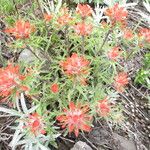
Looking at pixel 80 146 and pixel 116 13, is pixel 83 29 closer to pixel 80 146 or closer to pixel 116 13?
pixel 116 13

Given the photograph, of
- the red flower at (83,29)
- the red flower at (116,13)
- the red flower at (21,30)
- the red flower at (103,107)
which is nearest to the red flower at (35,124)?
the red flower at (103,107)

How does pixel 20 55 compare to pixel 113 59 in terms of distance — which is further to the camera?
pixel 20 55

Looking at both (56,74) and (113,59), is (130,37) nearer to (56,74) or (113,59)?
(113,59)

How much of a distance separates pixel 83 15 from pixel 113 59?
0.92 feet

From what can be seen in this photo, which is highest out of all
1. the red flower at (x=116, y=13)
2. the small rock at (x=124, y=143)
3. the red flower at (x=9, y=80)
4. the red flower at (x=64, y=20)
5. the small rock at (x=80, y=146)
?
the red flower at (x=116, y=13)

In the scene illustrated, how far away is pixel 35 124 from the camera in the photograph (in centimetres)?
164

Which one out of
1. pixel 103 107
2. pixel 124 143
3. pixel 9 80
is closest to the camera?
pixel 9 80

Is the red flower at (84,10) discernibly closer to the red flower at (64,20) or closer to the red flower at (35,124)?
the red flower at (64,20)

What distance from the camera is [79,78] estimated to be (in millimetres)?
1693

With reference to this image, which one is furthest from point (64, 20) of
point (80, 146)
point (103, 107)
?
point (80, 146)

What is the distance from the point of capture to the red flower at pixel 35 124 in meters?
1.64

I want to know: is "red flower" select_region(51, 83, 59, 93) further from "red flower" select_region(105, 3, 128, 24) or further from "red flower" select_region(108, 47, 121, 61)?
"red flower" select_region(105, 3, 128, 24)

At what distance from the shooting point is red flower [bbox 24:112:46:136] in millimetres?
1645

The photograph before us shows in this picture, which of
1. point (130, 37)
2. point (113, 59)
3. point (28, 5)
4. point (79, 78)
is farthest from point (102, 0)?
point (79, 78)
